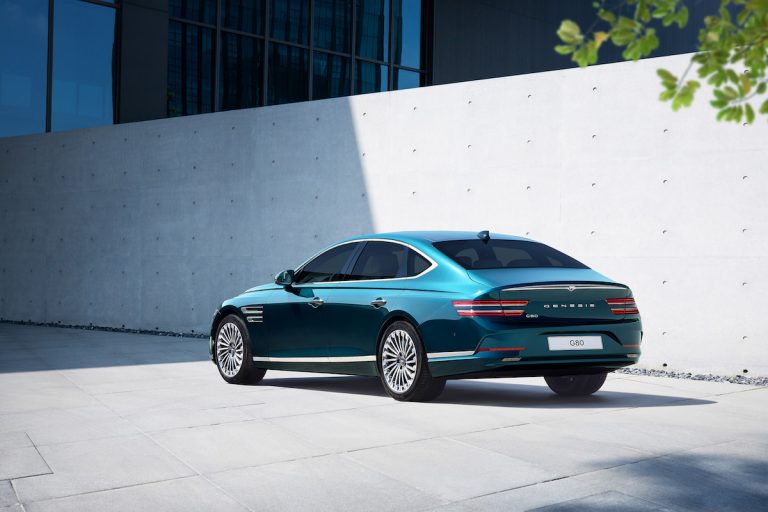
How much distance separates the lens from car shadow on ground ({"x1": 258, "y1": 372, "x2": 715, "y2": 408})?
828 centimetres

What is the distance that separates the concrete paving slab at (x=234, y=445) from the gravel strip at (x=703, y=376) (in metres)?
5.41

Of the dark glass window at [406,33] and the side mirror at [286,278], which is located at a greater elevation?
the dark glass window at [406,33]

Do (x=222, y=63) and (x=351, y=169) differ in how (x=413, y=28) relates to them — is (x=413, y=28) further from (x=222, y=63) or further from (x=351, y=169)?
(x=351, y=169)

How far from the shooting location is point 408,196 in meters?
13.7

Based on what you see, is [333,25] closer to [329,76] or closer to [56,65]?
[329,76]

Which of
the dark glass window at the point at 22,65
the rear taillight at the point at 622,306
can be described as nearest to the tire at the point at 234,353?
the rear taillight at the point at 622,306

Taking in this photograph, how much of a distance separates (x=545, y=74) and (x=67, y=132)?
10189 millimetres

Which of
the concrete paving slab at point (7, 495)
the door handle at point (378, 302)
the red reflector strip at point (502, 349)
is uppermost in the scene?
the door handle at point (378, 302)

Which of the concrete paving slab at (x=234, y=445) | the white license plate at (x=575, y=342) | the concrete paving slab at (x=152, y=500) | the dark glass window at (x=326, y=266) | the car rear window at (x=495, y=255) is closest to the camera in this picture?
the concrete paving slab at (x=152, y=500)

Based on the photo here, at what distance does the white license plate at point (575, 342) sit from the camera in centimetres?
756

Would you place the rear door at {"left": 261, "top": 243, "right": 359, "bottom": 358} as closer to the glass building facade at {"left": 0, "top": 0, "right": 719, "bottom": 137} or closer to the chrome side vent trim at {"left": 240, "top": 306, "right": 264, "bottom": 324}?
the chrome side vent trim at {"left": 240, "top": 306, "right": 264, "bottom": 324}

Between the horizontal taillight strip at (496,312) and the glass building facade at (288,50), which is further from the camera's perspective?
the glass building facade at (288,50)

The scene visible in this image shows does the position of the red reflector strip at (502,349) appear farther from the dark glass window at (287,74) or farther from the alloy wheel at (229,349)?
the dark glass window at (287,74)

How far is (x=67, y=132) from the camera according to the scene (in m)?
18.3
